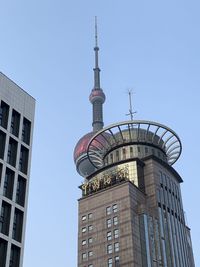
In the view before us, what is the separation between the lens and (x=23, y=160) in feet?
217

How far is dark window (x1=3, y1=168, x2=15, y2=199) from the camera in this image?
6059 cm

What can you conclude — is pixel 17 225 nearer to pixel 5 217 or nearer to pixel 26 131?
pixel 5 217

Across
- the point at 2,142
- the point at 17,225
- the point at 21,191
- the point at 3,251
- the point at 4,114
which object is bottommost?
the point at 3,251

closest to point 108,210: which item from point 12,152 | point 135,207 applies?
point 135,207

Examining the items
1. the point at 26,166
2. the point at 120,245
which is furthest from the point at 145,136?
the point at 26,166

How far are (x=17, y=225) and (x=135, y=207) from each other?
2765 inches

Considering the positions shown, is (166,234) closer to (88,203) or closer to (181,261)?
(181,261)

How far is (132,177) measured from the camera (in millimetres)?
137250

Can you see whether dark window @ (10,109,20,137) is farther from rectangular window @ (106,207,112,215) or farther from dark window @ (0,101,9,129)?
rectangular window @ (106,207,112,215)

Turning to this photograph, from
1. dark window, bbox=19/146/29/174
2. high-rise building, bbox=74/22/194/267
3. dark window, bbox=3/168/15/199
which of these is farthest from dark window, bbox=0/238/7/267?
high-rise building, bbox=74/22/194/267

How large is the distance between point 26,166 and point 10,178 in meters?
4.01

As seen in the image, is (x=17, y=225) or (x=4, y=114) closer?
(x=17, y=225)

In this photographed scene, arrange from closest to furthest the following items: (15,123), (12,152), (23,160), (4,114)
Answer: (12,152)
(23,160)
(4,114)
(15,123)

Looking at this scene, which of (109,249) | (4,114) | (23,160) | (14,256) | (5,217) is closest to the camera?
(14,256)
